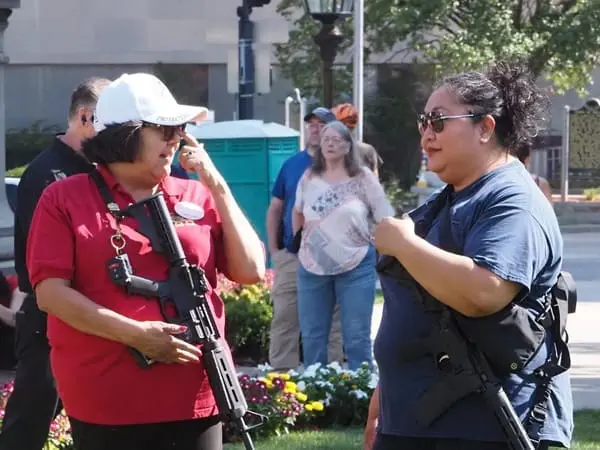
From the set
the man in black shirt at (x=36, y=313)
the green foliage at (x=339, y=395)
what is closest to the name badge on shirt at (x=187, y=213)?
the man in black shirt at (x=36, y=313)

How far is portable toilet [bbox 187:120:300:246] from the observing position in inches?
480

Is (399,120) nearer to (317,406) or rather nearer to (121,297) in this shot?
(317,406)

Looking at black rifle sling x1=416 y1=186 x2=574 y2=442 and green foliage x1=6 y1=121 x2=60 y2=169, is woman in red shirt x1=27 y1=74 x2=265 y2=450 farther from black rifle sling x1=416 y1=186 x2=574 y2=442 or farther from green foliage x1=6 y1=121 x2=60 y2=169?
green foliage x1=6 y1=121 x2=60 y2=169

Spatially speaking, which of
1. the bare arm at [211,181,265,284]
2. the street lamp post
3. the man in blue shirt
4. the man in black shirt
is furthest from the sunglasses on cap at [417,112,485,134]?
the street lamp post

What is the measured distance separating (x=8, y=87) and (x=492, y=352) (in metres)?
35.4

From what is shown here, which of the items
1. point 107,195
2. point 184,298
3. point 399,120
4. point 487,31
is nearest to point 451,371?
point 184,298

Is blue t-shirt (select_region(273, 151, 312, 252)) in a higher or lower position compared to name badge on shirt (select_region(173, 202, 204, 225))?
lower

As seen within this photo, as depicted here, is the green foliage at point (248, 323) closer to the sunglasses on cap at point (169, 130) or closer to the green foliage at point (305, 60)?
the sunglasses on cap at point (169, 130)

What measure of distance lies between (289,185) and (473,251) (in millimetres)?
5667

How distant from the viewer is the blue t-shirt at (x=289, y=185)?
361 inches

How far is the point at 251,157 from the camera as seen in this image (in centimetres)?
1232

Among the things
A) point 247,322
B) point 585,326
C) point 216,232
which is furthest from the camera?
point 585,326

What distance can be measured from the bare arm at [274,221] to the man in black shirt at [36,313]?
3.74m

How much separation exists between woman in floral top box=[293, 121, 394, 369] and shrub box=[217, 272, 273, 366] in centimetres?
115
